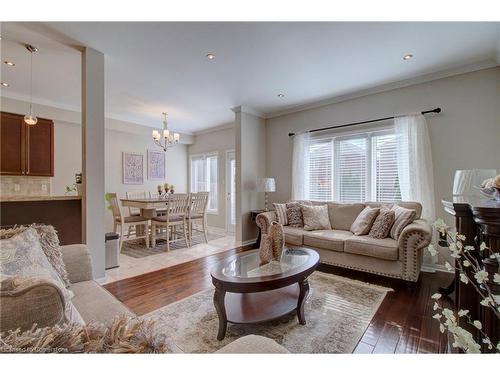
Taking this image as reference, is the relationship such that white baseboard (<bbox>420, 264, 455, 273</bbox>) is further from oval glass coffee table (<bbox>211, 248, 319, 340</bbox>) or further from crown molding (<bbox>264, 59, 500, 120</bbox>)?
crown molding (<bbox>264, 59, 500, 120</bbox>)

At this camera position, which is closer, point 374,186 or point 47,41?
point 47,41

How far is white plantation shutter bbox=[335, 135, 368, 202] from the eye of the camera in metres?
3.86

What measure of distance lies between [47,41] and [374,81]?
13.5 feet

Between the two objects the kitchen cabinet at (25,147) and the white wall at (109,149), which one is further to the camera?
the white wall at (109,149)

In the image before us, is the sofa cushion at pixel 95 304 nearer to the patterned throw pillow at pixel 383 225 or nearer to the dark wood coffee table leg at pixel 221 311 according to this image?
the dark wood coffee table leg at pixel 221 311

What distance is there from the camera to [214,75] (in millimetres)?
3266

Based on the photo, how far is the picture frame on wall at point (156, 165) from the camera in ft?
19.6

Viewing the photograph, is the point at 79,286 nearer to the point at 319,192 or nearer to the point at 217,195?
the point at 319,192

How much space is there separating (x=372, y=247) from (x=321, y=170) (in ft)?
6.13

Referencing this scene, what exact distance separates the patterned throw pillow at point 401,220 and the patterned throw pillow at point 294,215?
1.32 metres

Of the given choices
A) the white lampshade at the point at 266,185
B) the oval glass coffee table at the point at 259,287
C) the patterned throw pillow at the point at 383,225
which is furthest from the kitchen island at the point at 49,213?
the patterned throw pillow at the point at 383,225
